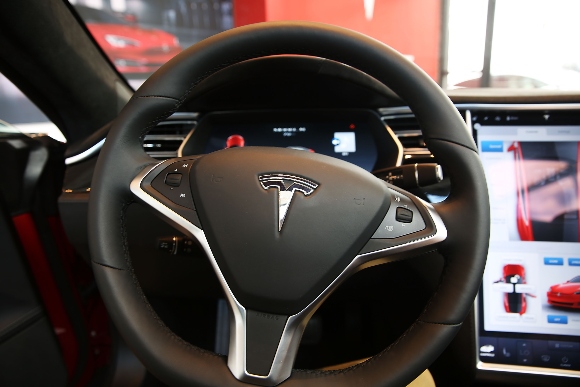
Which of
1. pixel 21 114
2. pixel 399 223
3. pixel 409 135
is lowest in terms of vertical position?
pixel 399 223

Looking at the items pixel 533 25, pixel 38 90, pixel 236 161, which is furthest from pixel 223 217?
pixel 533 25

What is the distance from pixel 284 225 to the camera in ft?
1.95

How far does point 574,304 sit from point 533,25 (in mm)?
3027

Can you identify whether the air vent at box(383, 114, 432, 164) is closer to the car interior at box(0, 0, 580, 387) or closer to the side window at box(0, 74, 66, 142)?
the car interior at box(0, 0, 580, 387)

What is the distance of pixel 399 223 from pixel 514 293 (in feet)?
1.62

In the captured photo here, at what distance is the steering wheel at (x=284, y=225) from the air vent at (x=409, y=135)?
34 cm

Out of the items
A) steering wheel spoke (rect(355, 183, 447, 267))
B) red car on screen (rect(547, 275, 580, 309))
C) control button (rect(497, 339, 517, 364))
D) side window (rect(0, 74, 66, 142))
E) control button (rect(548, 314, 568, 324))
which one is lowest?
control button (rect(497, 339, 517, 364))

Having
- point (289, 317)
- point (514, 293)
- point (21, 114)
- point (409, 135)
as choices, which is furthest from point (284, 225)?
point (21, 114)

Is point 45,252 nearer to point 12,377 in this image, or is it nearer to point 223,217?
point 12,377

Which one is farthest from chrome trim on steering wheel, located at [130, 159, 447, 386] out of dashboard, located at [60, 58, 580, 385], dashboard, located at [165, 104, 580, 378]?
dashboard, located at [165, 104, 580, 378]

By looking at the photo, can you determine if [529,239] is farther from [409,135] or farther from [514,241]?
[409,135]

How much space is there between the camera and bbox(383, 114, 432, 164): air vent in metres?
0.97

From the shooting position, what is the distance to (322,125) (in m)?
1.12

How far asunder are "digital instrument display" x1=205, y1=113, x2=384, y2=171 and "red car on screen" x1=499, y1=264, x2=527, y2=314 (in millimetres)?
375
